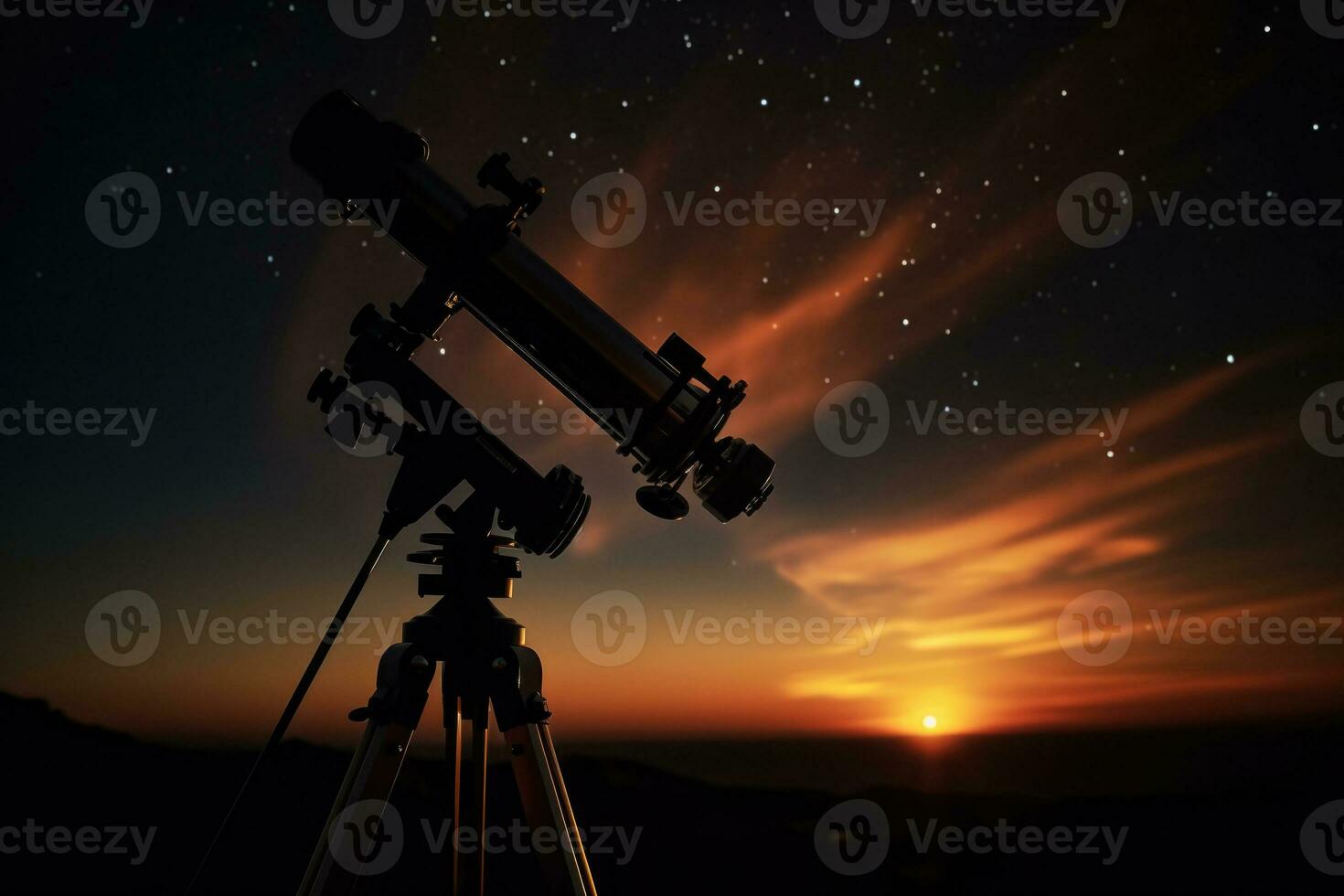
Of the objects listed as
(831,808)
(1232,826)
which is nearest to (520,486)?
(831,808)

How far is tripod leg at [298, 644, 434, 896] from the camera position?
138 centimetres

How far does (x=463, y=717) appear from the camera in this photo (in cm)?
163

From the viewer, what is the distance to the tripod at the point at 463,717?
1419 millimetres

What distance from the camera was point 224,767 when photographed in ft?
12.4

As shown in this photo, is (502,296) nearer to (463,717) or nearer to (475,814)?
(463,717)

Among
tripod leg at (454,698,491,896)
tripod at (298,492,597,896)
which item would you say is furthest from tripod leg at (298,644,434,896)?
tripod leg at (454,698,491,896)

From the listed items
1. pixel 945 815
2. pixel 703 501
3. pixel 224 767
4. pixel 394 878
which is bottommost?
pixel 394 878

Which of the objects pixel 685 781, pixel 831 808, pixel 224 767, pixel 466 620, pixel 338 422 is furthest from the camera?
pixel 685 781

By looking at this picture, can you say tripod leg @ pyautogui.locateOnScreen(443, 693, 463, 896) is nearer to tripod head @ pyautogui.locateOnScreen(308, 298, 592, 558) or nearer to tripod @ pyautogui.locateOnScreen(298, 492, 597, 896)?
tripod @ pyautogui.locateOnScreen(298, 492, 597, 896)

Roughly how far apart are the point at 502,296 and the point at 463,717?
0.94 meters

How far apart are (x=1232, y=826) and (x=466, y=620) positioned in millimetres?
4254

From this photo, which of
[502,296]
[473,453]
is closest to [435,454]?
[473,453]

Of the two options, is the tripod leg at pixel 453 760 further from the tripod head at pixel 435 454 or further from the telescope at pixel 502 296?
the telescope at pixel 502 296

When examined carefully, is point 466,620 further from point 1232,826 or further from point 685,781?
point 1232,826
